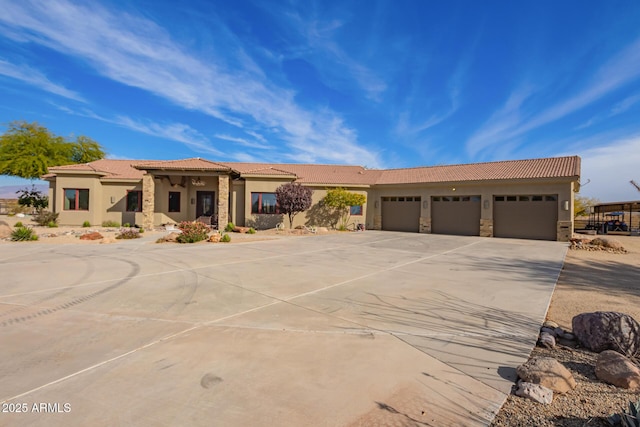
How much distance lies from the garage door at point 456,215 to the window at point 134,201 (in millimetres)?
21384

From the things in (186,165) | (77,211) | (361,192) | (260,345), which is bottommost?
(260,345)

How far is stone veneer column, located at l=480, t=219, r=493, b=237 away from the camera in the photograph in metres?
20.0

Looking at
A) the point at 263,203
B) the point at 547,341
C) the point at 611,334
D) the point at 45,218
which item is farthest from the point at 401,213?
the point at 45,218

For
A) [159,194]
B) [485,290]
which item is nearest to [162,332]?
[485,290]

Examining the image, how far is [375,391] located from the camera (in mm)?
2949

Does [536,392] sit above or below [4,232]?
below

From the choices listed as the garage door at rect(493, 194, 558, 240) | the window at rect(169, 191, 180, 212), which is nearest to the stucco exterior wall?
the window at rect(169, 191, 180, 212)

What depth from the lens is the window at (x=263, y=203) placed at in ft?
73.9

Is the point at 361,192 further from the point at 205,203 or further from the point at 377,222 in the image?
the point at 205,203

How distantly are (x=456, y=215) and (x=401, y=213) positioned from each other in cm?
394

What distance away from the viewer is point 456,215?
21594 millimetres

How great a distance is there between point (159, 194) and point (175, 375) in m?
22.3

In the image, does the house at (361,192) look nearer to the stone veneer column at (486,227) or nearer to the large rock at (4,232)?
the stone veneer column at (486,227)

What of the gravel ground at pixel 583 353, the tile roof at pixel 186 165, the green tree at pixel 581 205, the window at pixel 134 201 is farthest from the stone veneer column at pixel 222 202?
the green tree at pixel 581 205
